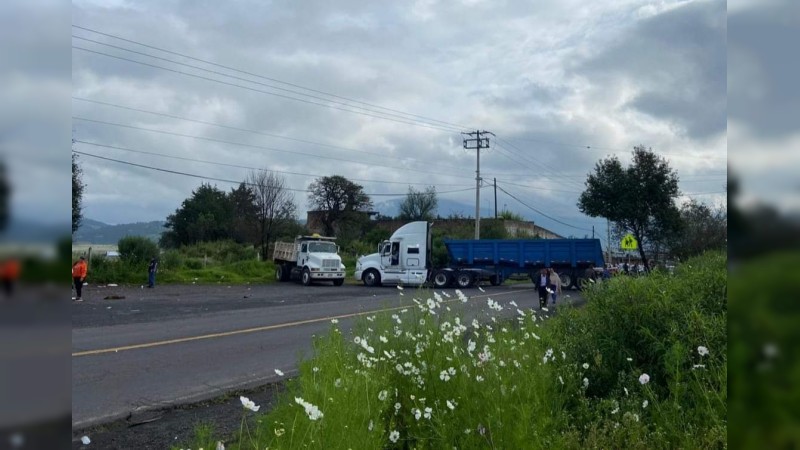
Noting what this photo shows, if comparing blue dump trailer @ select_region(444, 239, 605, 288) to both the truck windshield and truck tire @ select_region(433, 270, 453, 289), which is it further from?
the truck windshield

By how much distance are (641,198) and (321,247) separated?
19190mm

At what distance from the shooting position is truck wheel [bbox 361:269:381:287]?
3750 centimetres

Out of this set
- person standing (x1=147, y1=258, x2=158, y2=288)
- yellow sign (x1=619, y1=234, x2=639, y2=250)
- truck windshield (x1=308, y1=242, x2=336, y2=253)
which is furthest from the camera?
truck windshield (x1=308, y1=242, x2=336, y2=253)

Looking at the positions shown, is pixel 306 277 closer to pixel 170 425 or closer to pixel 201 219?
pixel 201 219

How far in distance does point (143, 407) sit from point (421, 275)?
94.1 feet

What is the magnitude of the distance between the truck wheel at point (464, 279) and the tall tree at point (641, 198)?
427 inches

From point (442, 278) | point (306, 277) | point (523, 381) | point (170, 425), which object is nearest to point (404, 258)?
point (442, 278)

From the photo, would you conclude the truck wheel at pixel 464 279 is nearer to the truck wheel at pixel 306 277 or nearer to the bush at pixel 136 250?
the truck wheel at pixel 306 277

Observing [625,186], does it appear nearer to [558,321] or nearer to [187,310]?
[187,310]

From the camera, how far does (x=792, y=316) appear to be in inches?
30.7

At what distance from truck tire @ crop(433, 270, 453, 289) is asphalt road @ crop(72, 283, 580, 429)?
14.5 m

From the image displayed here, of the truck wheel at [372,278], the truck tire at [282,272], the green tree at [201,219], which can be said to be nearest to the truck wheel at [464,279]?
the truck wheel at [372,278]

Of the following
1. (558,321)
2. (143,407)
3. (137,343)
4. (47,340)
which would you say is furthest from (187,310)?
(47,340)

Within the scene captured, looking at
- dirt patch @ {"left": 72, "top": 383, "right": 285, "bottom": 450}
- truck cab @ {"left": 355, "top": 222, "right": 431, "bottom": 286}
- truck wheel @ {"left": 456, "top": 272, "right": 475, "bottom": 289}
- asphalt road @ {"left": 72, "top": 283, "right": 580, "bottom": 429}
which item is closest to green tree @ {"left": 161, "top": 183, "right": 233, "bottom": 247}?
truck cab @ {"left": 355, "top": 222, "right": 431, "bottom": 286}
